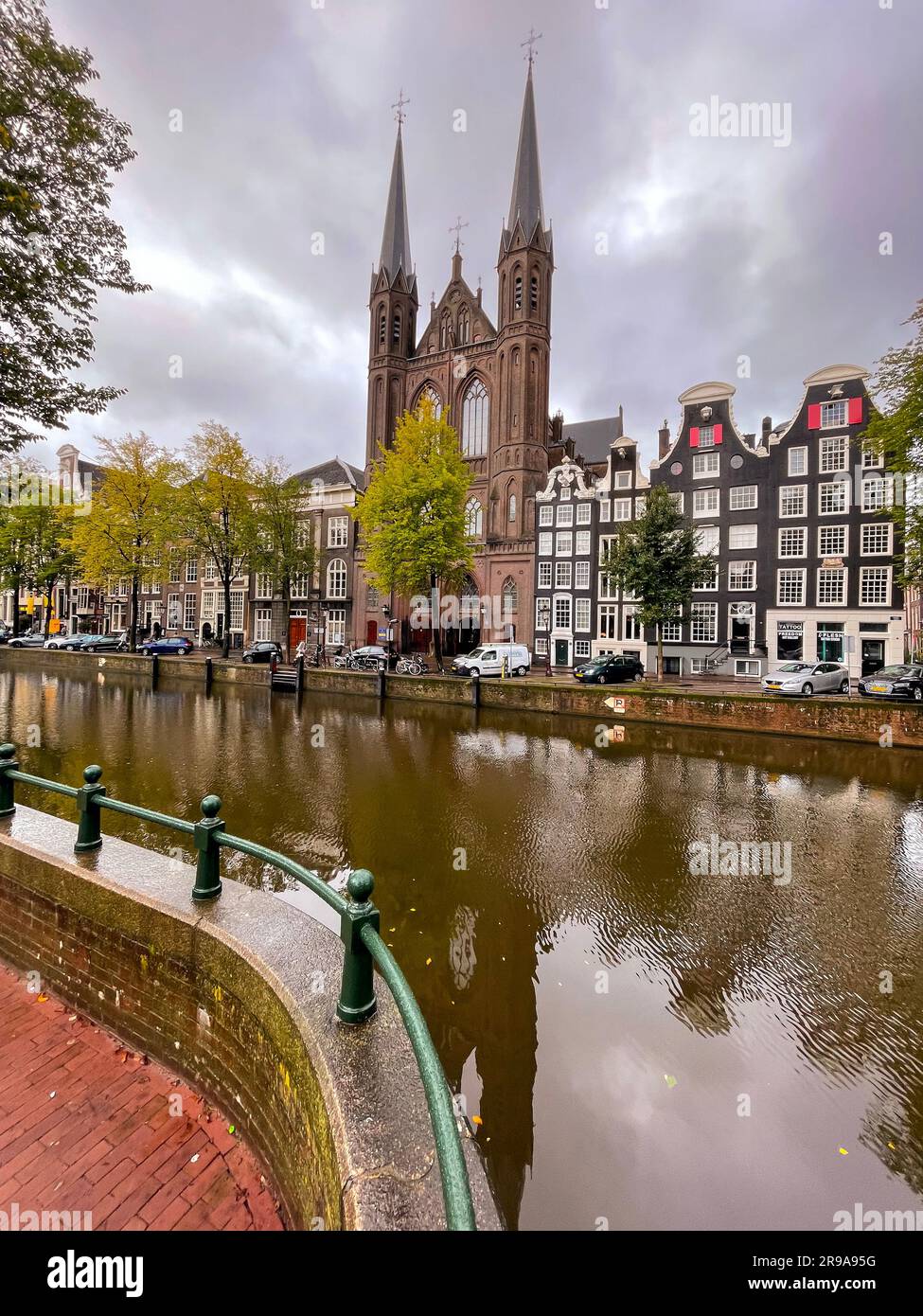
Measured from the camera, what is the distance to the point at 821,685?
75.2 feet

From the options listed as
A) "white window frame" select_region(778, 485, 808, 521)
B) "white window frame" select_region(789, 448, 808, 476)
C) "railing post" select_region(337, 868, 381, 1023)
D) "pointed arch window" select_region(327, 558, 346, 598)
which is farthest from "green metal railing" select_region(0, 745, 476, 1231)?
"pointed arch window" select_region(327, 558, 346, 598)

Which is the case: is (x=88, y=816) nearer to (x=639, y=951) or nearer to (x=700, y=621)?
(x=639, y=951)

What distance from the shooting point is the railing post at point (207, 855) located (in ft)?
12.2

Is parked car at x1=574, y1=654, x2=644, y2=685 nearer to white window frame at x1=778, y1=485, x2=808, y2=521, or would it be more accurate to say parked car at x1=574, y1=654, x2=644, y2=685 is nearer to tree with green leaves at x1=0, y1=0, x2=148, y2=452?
white window frame at x1=778, y1=485, x2=808, y2=521

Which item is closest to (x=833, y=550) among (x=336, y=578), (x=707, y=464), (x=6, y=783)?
(x=707, y=464)

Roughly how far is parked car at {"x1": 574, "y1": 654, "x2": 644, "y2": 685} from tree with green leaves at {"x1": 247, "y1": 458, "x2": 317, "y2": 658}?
24.0 metres

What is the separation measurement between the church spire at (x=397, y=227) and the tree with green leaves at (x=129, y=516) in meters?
27.2

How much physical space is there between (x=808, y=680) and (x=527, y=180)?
43307mm

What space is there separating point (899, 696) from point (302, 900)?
21.9m

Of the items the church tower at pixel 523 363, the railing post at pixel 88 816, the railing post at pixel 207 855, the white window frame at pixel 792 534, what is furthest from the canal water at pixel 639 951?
the church tower at pixel 523 363

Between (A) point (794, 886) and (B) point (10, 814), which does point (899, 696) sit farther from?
(B) point (10, 814)

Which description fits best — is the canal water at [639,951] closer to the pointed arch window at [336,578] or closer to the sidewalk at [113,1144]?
the sidewalk at [113,1144]

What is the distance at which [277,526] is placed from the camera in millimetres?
39219

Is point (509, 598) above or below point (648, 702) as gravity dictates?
above
